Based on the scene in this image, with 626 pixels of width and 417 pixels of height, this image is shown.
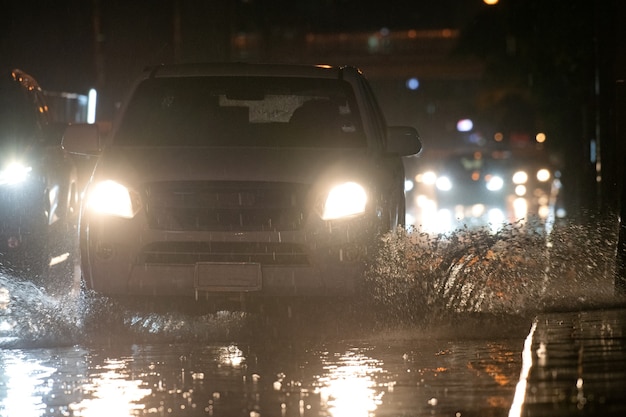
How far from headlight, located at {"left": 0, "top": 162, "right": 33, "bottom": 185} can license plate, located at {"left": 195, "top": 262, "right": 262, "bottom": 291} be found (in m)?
3.00

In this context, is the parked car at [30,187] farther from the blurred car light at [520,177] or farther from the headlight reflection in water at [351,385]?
the blurred car light at [520,177]

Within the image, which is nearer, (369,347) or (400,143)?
(369,347)

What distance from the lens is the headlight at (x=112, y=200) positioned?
9.23 meters

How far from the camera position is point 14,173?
11695 mm

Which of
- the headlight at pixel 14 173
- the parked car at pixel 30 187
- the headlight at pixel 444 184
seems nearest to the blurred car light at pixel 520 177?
the headlight at pixel 444 184

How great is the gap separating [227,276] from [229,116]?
1.92m

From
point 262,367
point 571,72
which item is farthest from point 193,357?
point 571,72

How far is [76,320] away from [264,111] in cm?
280

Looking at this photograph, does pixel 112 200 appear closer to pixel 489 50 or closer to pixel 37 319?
pixel 37 319

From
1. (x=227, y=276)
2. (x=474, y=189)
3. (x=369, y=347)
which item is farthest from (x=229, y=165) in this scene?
(x=474, y=189)

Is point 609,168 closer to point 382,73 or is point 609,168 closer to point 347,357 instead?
point 347,357

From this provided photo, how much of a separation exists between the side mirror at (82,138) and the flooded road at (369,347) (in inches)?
39.6

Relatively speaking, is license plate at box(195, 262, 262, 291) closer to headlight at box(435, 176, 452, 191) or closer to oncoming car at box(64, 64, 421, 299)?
oncoming car at box(64, 64, 421, 299)

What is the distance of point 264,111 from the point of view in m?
11.8
